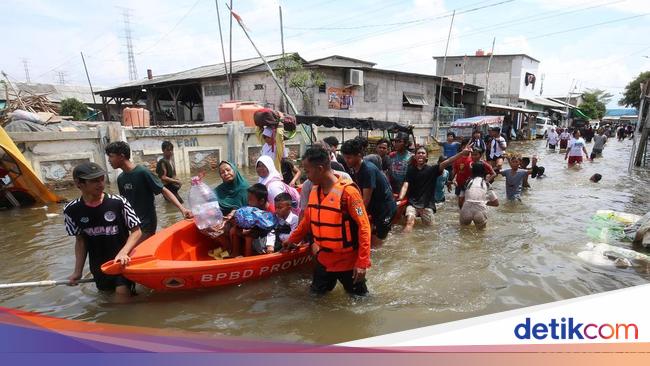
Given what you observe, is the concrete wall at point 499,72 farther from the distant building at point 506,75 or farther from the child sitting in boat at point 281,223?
the child sitting in boat at point 281,223

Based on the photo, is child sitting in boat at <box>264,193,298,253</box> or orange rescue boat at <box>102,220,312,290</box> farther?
child sitting in boat at <box>264,193,298,253</box>

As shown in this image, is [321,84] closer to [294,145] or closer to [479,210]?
[294,145]

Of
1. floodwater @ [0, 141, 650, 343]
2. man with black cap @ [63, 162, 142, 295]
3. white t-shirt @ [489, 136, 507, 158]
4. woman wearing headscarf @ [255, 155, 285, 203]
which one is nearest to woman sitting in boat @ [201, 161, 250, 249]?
woman wearing headscarf @ [255, 155, 285, 203]

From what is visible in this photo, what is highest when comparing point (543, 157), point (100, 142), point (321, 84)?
point (321, 84)

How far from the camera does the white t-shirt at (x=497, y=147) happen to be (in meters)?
9.94

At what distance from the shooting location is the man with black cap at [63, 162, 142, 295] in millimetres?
2998

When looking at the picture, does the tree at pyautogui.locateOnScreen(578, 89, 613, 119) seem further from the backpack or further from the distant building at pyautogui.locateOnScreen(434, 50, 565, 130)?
the backpack

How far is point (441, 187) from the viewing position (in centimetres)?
678

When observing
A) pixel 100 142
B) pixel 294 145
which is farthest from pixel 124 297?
pixel 294 145

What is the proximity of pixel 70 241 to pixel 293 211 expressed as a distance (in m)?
4.02

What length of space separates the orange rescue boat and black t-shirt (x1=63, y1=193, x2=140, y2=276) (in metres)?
0.17

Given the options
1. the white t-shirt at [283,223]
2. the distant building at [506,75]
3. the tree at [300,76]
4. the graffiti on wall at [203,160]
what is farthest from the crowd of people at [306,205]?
the distant building at [506,75]

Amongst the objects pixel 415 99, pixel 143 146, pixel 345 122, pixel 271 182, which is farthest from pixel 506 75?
pixel 271 182

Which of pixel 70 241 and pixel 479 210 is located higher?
pixel 479 210
